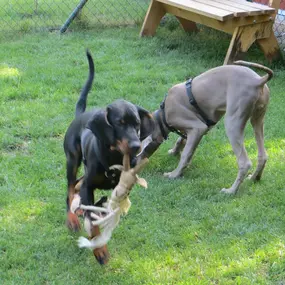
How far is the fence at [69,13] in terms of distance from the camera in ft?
30.8

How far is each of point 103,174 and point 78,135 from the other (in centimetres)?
54

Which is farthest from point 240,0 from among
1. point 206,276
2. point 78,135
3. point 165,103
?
point 206,276

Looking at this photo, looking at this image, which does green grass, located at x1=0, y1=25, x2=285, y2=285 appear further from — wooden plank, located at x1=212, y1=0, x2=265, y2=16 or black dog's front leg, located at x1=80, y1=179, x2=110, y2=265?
wooden plank, located at x1=212, y1=0, x2=265, y2=16

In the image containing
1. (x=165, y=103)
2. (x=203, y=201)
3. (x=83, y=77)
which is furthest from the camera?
(x=83, y=77)

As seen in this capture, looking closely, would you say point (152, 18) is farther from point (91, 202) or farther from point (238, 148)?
point (91, 202)

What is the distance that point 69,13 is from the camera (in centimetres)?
1026

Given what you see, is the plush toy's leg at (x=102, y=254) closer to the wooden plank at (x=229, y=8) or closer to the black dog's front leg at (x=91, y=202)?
the black dog's front leg at (x=91, y=202)

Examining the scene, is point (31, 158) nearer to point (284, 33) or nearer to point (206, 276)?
point (206, 276)

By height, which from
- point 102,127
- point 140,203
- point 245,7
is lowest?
point 140,203

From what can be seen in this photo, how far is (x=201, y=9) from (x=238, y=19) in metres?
0.53

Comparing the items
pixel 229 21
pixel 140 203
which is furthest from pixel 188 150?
pixel 229 21

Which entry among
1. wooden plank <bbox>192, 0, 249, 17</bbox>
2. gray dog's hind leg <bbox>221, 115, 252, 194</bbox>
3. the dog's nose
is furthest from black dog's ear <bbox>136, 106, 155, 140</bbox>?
wooden plank <bbox>192, 0, 249, 17</bbox>

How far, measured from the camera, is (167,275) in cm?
347

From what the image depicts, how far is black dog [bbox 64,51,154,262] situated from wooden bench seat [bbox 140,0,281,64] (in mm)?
3805
